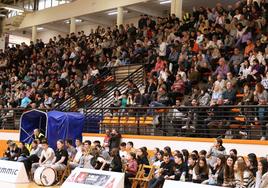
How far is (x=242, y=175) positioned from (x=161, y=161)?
2.81m

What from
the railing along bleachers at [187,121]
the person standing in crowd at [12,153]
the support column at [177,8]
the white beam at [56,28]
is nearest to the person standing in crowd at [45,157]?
the person standing in crowd at [12,153]

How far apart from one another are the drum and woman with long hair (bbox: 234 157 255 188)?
5447 mm

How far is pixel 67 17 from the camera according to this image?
29.9 m

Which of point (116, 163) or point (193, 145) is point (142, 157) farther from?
point (193, 145)

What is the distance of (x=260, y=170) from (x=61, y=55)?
59.7 feet

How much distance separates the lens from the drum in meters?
13.0

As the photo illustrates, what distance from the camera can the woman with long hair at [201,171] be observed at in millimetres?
10672

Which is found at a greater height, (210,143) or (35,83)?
(35,83)

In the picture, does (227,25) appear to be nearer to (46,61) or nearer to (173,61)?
(173,61)

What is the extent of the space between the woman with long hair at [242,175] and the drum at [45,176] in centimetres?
545

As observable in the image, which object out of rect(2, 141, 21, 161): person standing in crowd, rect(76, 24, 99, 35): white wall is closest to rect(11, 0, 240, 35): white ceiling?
rect(76, 24, 99, 35): white wall

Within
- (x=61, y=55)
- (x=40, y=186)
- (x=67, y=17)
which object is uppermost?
(x=67, y=17)

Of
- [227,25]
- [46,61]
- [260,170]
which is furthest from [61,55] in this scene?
[260,170]

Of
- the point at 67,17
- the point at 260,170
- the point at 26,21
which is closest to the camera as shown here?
the point at 260,170
